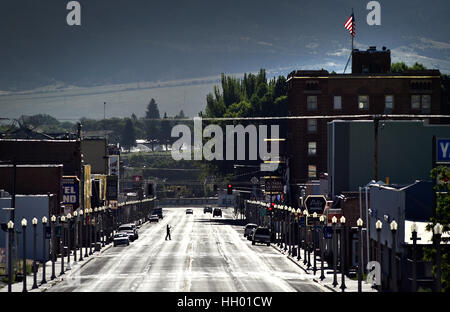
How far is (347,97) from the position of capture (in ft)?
554

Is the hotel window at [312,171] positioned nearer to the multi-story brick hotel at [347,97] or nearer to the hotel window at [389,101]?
the multi-story brick hotel at [347,97]

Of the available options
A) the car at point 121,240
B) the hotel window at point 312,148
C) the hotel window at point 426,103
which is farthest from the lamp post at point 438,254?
the hotel window at point 426,103

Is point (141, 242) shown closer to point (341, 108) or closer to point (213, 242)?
point (213, 242)

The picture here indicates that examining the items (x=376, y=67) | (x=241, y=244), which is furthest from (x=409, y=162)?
(x=376, y=67)

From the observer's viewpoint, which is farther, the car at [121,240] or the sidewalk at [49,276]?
A: the car at [121,240]

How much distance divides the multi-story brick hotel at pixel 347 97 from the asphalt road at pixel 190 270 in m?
51.3

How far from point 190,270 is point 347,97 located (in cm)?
9804

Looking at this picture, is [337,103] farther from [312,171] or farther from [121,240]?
[121,240]

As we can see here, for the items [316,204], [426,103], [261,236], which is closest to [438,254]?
[316,204]

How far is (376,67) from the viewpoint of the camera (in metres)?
177

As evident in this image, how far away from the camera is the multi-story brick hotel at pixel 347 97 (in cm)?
16838

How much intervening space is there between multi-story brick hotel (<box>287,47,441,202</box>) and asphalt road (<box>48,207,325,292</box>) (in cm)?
5127

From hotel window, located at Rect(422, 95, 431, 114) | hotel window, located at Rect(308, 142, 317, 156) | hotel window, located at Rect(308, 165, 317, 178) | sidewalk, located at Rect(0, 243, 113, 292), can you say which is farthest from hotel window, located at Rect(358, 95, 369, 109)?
sidewalk, located at Rect(0, 243, 113, 292)
